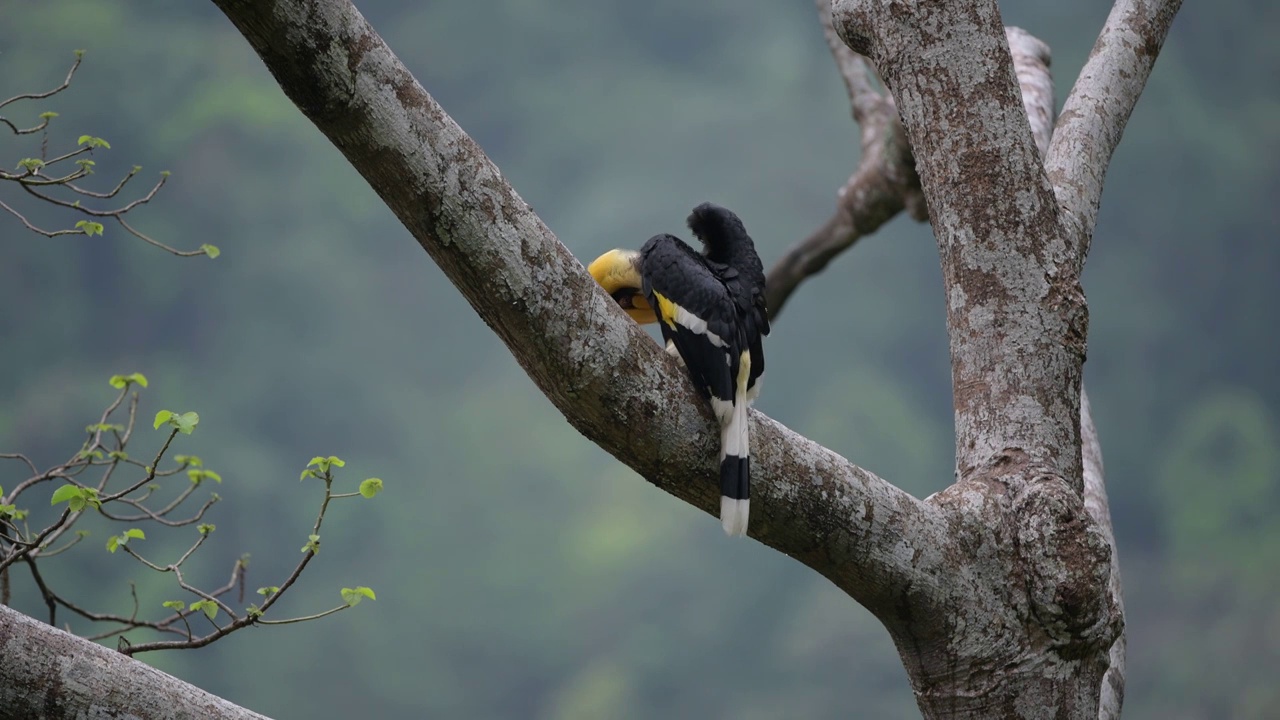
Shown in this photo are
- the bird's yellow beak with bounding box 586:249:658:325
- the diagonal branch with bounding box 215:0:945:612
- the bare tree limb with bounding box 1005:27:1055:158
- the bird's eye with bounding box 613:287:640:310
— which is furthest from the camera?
the bare tree limb with bounding box 1005:27:1055:158

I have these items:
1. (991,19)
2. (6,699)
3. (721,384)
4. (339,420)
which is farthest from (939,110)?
(339,420)

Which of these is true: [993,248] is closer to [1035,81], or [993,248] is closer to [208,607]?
[1035,81]

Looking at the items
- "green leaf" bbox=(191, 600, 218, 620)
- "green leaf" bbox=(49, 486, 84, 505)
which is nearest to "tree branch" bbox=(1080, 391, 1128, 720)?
"green leaf" bbox=(191, 600, 218, 620)

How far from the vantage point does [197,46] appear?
6785mm

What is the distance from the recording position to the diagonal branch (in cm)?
147

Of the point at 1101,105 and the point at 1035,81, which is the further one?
the point at 1035,81

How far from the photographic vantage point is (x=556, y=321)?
161 cm

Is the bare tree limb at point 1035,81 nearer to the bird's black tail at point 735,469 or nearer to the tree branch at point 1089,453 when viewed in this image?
the tree branch at point 1089,453

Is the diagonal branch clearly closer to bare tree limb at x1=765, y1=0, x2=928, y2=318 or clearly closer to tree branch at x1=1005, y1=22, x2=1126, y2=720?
tree branch at x1=1005, y1=22, x2=1126, y2=720

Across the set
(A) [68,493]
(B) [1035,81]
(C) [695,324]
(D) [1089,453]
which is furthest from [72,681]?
(B) [1035,81]

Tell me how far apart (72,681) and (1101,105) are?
2249 millimetres

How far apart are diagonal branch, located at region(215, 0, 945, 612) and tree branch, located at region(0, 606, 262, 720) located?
65 centimetres

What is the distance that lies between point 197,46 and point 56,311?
5.55 ft

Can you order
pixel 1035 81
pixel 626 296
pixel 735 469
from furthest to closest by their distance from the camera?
1. pixel 1035 81
2. pixel 626 296
3. pixel 735 469
